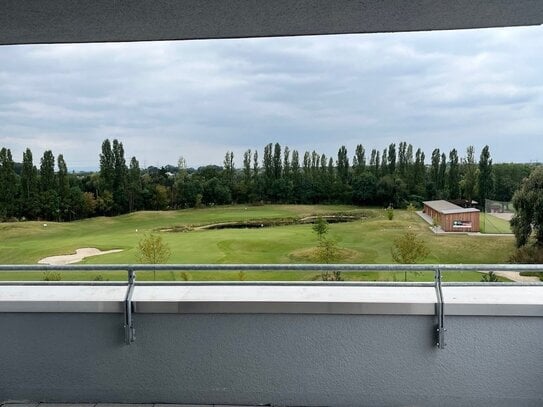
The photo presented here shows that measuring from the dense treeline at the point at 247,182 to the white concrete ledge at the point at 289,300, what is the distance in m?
0.78

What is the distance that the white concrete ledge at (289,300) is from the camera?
5.87 ft

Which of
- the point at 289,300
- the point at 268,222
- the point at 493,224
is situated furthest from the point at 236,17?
the point at 493,224

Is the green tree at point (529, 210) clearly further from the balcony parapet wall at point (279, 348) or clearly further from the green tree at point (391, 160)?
the green tree at point (391, 160)

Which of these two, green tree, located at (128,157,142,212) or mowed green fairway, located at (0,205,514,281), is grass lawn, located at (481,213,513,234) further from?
green tree, located at (128,157,142,212)

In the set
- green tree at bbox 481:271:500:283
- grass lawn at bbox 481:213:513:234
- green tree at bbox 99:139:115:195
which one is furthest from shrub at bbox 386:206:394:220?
green tree at bbox 99:139:115:195

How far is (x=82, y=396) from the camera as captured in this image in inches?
75.8

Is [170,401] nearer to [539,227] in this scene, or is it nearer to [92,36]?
[92,36]

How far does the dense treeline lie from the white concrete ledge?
78 cm

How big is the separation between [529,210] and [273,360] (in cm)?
168

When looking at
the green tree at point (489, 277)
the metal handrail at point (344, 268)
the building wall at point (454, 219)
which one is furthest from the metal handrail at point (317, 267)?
the building wall at point (454, 219)

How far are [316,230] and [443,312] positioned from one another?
0.97 metres

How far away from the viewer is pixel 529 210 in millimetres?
2430

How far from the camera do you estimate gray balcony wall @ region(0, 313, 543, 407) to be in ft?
5.88

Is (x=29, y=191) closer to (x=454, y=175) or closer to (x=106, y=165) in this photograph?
(x=106, y=165)
